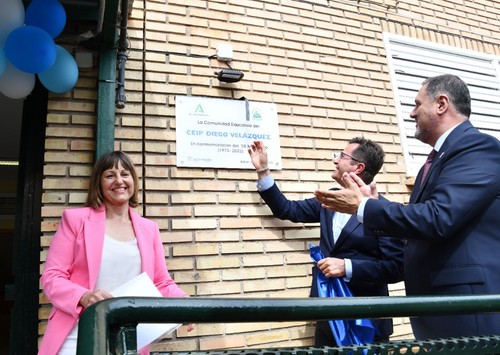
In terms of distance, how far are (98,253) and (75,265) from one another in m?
0.13

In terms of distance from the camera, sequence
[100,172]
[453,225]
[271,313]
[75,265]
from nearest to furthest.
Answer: [271,313], [453,225], [75,265], [100,172]

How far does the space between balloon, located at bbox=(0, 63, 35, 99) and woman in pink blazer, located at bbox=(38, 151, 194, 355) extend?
2.56 ft

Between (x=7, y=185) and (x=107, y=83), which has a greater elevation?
(x=7, y=185)

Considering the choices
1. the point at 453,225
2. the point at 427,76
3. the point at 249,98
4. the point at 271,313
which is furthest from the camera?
the point at 427,76

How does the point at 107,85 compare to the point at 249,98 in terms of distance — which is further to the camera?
the point at 249,98

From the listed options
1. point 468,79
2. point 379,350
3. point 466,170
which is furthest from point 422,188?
point 468,79

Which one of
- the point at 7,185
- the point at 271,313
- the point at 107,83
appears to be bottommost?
the point at 271,313

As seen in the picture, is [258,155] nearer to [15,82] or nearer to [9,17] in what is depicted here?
[15,82]

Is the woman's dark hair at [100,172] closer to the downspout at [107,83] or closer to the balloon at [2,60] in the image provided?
the downspout at [107,83]

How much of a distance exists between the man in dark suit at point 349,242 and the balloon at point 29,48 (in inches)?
62.7

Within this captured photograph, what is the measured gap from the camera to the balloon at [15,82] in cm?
275

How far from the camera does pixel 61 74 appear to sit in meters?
2.83

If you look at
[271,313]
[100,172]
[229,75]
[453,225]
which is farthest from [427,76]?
[271,313]

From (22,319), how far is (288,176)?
2167 millimetres
